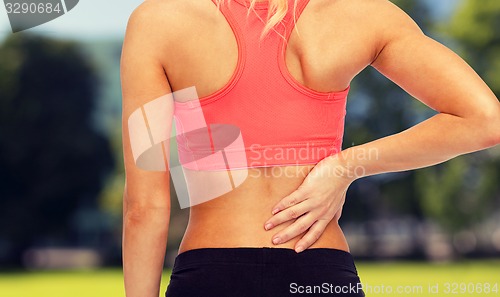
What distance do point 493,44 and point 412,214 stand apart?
10549 millimetres

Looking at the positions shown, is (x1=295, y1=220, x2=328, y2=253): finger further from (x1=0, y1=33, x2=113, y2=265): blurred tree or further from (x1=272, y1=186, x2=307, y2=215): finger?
(x1=0, y1=33, x2=113, y2=265): blurred tree

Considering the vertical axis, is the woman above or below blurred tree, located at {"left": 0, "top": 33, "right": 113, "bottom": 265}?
above

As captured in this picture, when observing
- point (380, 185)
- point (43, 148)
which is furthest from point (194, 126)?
point (43, 148)

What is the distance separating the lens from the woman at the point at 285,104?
2477 mm

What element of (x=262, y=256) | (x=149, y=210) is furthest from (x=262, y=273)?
(x=149, y=210)

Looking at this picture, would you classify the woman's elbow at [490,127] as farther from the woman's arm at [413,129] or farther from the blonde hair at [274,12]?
the blonde hair at [274,12]

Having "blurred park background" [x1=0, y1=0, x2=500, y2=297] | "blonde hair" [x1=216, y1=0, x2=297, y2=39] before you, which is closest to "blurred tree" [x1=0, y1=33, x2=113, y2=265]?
"blurred park background" [x1=0, y1=0, x2=500, y2=297]

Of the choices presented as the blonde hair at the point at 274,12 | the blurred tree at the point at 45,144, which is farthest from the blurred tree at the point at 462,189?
the blonde hair at the point at 274,12

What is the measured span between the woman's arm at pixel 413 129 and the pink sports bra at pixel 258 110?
13cm

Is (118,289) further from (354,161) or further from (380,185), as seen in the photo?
(354,161)

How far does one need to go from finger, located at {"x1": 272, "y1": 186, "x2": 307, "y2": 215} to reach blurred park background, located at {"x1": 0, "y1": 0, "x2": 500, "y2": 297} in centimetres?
3104

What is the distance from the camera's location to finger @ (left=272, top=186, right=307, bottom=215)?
2.50 m

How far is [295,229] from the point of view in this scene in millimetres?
2512

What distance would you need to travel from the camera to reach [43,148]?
40.8m
